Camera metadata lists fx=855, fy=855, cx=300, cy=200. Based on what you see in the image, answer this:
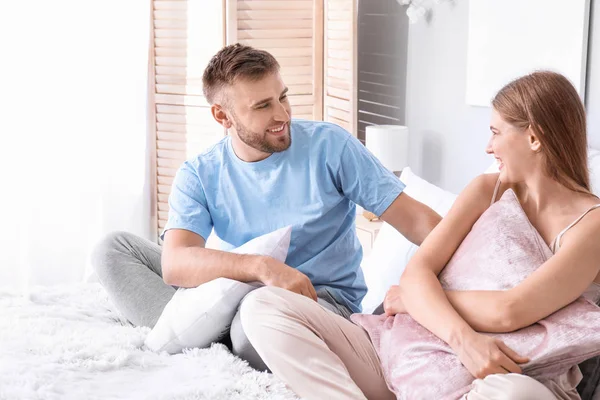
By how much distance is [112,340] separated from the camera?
2055mm

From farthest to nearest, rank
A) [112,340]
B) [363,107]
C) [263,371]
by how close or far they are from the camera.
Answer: [363,107]
[112,340]
[263,371]

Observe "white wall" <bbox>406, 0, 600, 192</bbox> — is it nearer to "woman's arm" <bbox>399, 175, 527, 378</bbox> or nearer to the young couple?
the young couple

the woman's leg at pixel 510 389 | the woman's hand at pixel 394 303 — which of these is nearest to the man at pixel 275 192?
the woman's hand at pixel 394 303

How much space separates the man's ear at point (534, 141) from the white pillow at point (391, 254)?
685 mm

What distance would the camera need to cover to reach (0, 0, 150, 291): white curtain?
4.18 meters

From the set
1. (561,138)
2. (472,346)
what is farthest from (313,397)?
(561,138)

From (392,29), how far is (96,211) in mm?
1770

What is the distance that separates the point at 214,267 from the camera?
2090 mm

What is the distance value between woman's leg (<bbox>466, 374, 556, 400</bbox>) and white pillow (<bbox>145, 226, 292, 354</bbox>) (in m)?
0.63

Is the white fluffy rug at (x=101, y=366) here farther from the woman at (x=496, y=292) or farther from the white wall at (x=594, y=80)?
the white wall at (x=594, y=80)

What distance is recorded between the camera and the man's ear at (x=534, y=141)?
69.0 inches

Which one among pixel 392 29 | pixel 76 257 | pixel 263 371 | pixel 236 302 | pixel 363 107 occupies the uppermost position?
pixel 392 29

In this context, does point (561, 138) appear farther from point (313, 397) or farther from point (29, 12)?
point (29, 12)

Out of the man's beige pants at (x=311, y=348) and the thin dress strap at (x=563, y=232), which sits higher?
the thin dress strap at (x=563, y=232)
